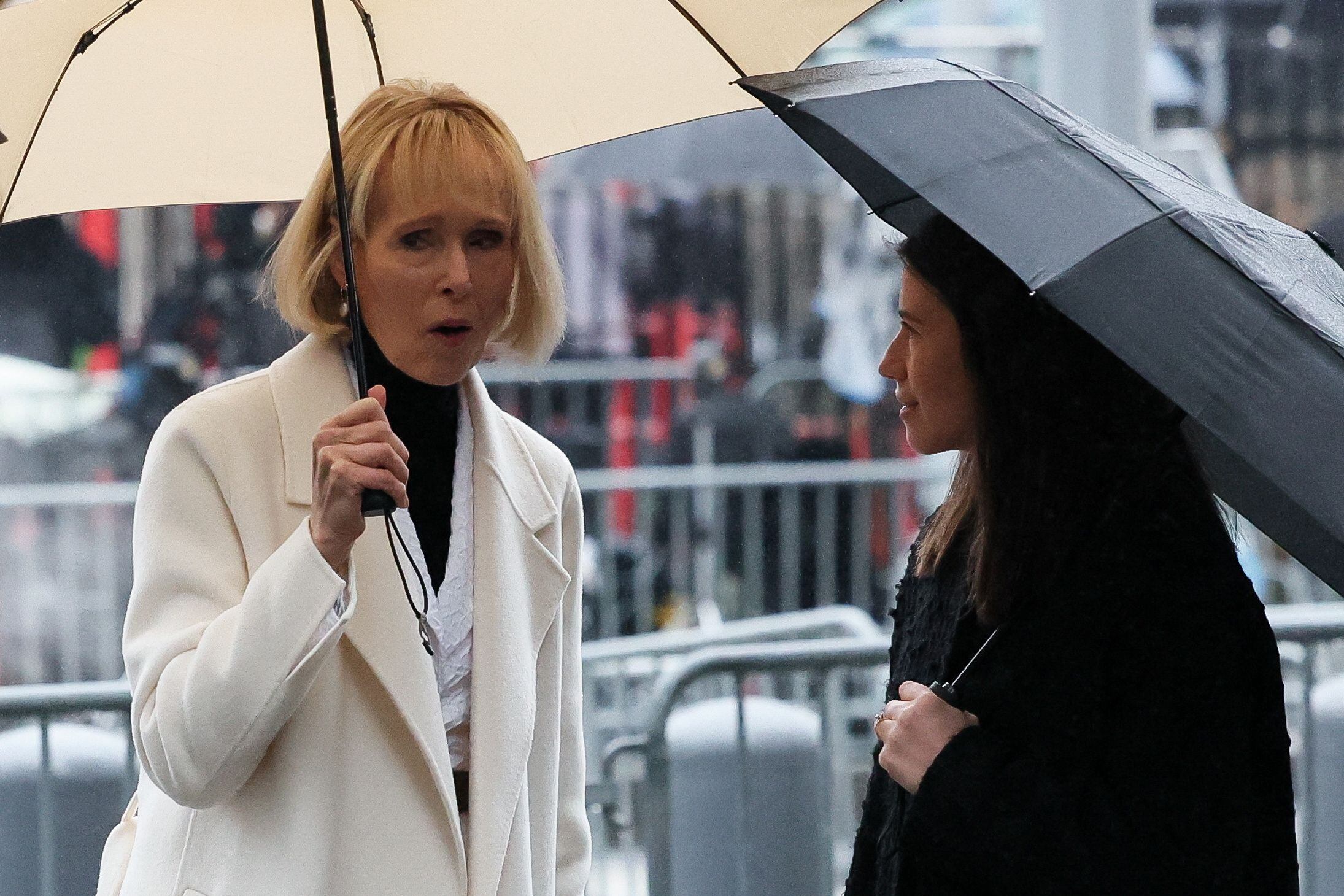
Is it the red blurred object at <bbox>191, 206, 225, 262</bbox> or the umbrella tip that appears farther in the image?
the red blurred object at <bbox>191, 206, 225, 262</bbox>

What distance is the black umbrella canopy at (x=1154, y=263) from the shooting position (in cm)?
150

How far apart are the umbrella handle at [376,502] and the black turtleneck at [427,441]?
0.36 meters

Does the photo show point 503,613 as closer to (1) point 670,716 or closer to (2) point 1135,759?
(2) point 1135,759

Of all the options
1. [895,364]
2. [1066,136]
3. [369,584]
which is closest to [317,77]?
[369,584]

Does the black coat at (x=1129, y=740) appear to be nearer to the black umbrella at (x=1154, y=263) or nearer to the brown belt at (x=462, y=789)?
the black umbrella at (x=1154, y=263)

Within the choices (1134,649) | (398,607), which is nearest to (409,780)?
(398,607)

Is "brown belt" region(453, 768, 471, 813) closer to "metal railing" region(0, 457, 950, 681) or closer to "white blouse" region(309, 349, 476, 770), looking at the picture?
"white blouse" region(309, 349, 476, 770)

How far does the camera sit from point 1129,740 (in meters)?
1.70

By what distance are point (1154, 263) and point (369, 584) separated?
1.00 metres

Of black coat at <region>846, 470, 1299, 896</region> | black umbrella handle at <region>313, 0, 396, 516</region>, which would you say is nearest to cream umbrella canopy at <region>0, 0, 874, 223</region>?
black umbrella handle at <region>313, 0, 396, 516</region>

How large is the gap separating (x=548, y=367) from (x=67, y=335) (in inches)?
85.3

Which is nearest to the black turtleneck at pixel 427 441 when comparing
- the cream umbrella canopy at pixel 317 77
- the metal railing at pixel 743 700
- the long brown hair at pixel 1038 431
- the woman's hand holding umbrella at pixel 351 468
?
the woman's hand holding umbrella at pixel 351 468

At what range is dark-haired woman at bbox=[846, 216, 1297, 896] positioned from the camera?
1672 mm

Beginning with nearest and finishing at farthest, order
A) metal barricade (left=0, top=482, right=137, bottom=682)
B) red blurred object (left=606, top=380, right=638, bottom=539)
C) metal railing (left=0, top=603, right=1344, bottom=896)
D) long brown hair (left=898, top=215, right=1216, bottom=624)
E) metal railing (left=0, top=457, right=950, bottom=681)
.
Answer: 1. long brown hair (left=898, top=215, right=1216, bottom=624)
2. metal railing (left=0, top=603, right=1344, bottom=896)
3. metal barricade (left=0, top=482, right=137, bottom=682)
4. metal railing (left=0, top=457, right=950, bottom=681)
5. red blurred object (left=606, top=380, right=638, bottom=539)
